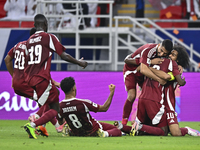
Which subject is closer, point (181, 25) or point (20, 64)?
point (20, 64)

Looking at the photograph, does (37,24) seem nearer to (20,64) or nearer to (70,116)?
(20,64)

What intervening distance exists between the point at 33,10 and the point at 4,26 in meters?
1.16

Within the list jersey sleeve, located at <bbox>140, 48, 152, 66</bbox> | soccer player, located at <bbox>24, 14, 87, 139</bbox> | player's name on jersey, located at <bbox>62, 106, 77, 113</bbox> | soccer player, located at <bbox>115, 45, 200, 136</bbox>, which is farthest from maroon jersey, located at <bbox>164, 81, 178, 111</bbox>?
soccer player, located at <bbox>24, 14, 87, 139</bbox>

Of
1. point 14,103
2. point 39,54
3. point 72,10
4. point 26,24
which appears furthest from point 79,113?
point 26,24

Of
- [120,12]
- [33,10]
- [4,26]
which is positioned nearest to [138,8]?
[120,12]

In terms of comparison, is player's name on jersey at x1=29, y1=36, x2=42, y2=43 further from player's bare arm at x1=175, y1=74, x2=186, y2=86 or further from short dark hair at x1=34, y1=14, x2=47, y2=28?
player's bare arm at x1=175, y1=74, x2=186, y2=86

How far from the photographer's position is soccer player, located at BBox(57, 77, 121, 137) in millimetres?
5512

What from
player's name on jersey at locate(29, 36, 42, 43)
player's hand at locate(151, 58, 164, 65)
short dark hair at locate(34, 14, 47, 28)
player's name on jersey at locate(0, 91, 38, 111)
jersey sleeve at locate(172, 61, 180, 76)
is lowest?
player's name on jersey at locate(0, 91, 38, 111)

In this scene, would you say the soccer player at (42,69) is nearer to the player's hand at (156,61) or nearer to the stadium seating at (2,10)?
the player's hand at (156,61)

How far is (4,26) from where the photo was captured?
47.1 ft

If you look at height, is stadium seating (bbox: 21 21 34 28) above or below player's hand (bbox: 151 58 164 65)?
above

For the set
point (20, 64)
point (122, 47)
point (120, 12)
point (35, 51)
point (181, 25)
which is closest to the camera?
point (35, 51)

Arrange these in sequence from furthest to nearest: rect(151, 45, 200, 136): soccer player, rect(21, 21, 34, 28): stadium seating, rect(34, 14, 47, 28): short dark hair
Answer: rect(21, 21, 34, 28): stadium seating → rect(151, 45, 200, 136): soccer player → rect(34, 14, 47, 28): short dark hair

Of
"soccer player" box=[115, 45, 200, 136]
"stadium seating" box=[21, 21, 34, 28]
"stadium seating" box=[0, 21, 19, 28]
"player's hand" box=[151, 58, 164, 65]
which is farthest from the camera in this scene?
"stadium seating" box=[0, 21, 19, 28]
